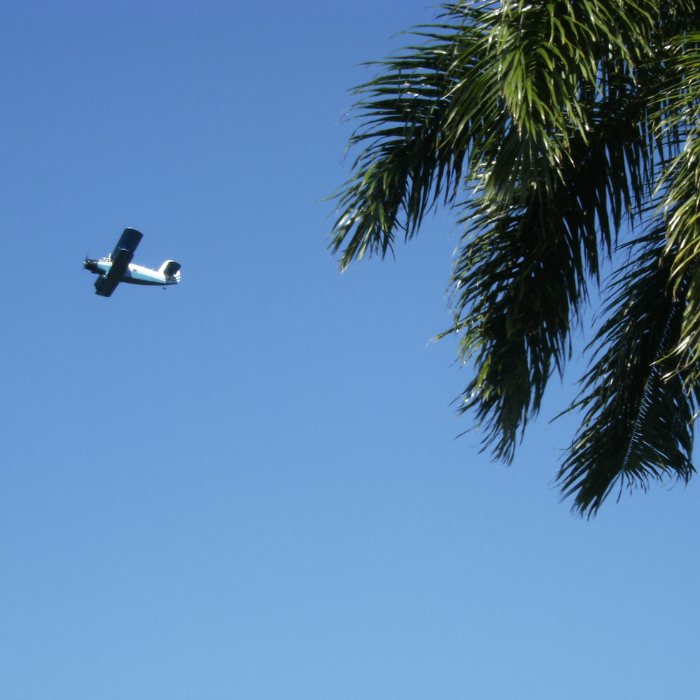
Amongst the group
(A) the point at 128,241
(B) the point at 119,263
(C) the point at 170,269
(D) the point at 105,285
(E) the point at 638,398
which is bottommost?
(E) the point at 638,398

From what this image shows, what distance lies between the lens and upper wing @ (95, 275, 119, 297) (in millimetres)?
40969

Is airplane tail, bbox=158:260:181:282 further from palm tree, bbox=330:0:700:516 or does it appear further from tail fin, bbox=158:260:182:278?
palm tree, bbox=330:0:700:516

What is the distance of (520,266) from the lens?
5.15 m

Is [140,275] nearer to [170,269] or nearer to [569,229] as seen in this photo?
[170,269]

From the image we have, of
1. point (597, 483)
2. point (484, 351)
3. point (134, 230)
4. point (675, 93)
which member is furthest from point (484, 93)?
point (134, 230)

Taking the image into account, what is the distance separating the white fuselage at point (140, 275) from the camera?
134 ft

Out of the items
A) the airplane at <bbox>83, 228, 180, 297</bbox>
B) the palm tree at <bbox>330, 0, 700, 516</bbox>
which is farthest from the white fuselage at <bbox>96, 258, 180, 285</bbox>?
the palm tree at <bbox>330, 0, 700, 516</bbox>

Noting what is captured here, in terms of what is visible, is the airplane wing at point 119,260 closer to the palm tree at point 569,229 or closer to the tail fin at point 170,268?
the tail fin at point 170,268

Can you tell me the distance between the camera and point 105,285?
4122cm

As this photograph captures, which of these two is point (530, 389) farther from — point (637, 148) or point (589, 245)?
point (637, 148)

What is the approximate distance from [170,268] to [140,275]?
8.21ft

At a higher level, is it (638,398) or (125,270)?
(125,270)

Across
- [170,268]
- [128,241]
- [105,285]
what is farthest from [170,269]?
[128,241]

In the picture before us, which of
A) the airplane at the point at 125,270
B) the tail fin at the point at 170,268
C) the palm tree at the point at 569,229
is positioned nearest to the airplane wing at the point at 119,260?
the airplane at the point at 125,270
